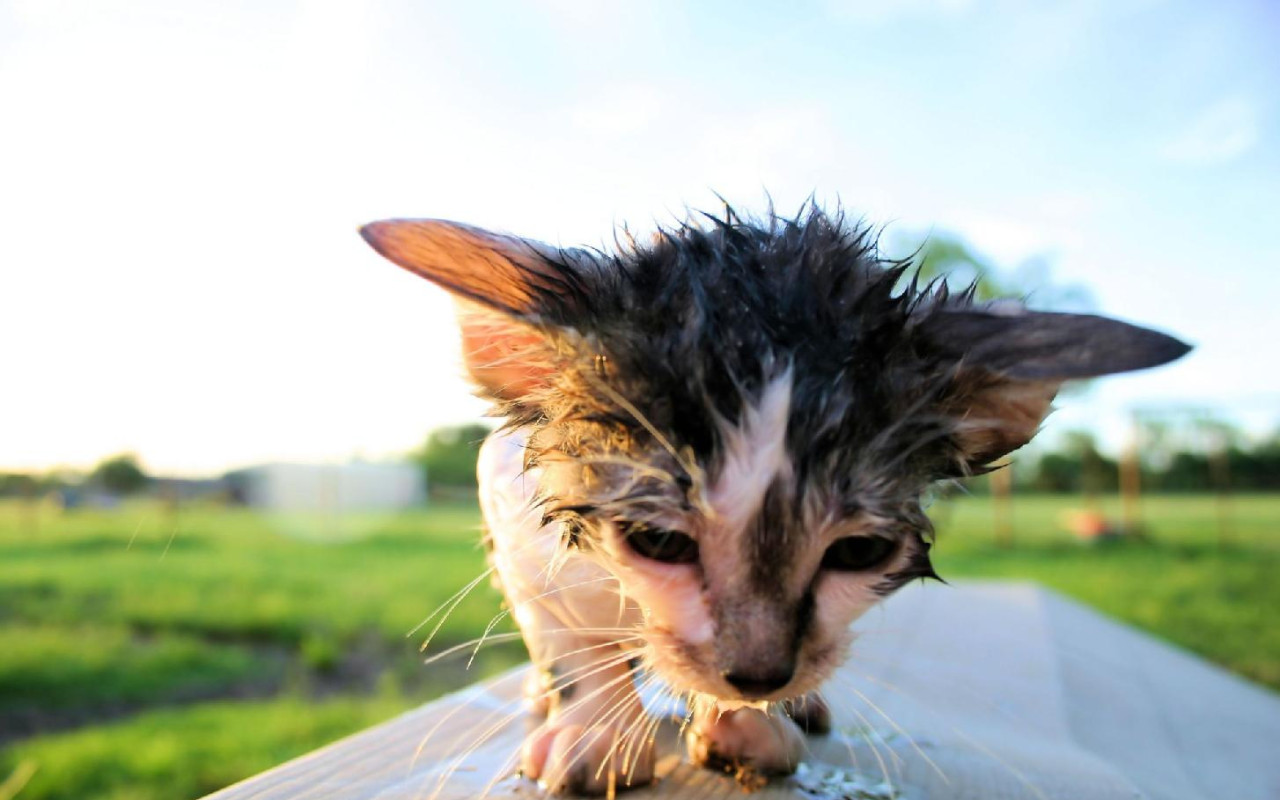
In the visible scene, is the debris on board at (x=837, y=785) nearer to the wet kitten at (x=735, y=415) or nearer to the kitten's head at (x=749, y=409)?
the wet kitten at (x=735, y=415)

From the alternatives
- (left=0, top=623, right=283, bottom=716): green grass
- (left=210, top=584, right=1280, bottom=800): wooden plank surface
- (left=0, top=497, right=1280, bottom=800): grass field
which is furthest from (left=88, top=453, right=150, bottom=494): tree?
(left=210, top=584, right=1280, bottom=800): wooden plank surface

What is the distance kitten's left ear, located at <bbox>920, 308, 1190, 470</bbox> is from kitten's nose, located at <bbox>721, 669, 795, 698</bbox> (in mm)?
434

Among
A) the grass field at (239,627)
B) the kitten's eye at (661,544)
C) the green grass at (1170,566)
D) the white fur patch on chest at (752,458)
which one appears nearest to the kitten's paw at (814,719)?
the grass field at (239,627)

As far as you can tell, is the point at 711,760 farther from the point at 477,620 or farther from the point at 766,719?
the point at 477,620

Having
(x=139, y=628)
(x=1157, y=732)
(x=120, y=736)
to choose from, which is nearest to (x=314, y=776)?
(x=1157, y=732)

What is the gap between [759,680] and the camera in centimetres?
109

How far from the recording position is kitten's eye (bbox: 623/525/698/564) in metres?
1.16

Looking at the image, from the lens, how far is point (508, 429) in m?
1.42

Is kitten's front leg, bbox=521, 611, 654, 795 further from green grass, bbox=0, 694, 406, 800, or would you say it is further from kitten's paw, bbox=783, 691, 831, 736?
green grass, bbox=0, 694, 406, 800

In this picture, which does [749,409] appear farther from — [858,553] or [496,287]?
[496,287]

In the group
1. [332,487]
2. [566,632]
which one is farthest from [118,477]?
[566,632]

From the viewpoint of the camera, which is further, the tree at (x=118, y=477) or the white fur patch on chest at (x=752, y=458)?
the tree at (x=118, y=477)

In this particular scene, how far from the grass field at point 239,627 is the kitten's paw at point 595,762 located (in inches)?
23.4

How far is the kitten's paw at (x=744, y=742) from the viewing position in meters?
1.51
